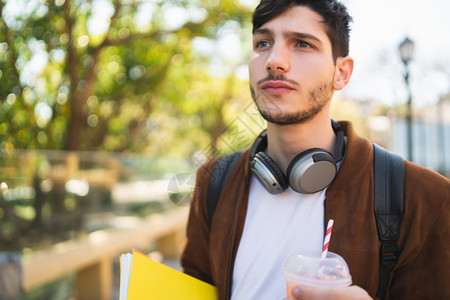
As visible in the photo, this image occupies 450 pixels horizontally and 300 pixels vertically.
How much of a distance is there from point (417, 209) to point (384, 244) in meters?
0.18

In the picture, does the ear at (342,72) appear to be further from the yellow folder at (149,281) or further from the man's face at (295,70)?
the yellow folder at (149,281)

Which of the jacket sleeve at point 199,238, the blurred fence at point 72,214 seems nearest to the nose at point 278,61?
the jacket sleeve at point 199,238

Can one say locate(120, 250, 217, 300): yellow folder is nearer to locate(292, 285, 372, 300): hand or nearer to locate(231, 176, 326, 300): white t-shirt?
locate(231, 176, 326, 300): white t-shirt

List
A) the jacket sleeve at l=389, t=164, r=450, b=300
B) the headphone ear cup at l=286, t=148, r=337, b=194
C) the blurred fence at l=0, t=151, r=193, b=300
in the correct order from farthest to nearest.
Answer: the blurred fence at l=0, t=151, r=193, b=300 < the headphone ear cup at l=286, t=148, r=337, b=194 < the jacket sleeve at l=389, t=164, r=450, b=300

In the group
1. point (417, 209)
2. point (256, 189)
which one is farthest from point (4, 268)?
point (417, 209)

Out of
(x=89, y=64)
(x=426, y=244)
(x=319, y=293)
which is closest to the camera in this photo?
(x=319, y=293)

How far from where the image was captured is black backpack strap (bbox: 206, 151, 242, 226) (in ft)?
6.88

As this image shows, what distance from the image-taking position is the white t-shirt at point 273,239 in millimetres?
1781

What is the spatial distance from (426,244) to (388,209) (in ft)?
0.60

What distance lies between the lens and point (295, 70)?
1.81m

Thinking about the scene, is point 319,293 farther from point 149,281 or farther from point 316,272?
point 149,281

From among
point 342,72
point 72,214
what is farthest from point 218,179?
point 72,214

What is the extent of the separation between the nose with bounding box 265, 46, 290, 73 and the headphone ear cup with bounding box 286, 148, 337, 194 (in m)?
0.35

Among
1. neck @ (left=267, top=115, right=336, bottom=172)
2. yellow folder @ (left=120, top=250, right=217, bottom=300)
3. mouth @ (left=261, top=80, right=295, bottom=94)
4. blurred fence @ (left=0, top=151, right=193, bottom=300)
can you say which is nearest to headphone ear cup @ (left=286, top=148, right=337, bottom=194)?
neck @ (left=267, top=115, right=336, bottom=172)
